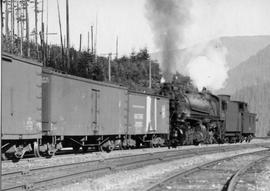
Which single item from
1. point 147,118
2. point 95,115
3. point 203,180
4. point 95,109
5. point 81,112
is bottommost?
point 203,180

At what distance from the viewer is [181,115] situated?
2597cm

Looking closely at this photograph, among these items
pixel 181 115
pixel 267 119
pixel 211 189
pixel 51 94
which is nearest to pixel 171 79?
pixel 181 115

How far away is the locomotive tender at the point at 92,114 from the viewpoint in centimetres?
1299

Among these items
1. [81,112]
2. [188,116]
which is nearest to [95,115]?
[81,112]

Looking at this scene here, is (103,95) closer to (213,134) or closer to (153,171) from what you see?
(153,171)

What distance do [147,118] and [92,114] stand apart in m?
6.13

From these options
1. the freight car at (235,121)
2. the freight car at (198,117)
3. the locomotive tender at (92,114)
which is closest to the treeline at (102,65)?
the freight car at (235,121)

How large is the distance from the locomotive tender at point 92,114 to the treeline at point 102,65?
555 inches

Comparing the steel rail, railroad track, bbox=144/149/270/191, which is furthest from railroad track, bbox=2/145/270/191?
the steel rail

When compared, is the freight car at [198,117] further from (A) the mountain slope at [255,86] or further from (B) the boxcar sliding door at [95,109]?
(A) the mountain slope at [255,86]

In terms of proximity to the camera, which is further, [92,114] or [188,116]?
[188,116]

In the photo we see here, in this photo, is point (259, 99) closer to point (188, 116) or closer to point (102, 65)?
point (102, 65)

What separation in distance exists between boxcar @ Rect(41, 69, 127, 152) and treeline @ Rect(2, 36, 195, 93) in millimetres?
17920

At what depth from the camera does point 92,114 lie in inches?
717
